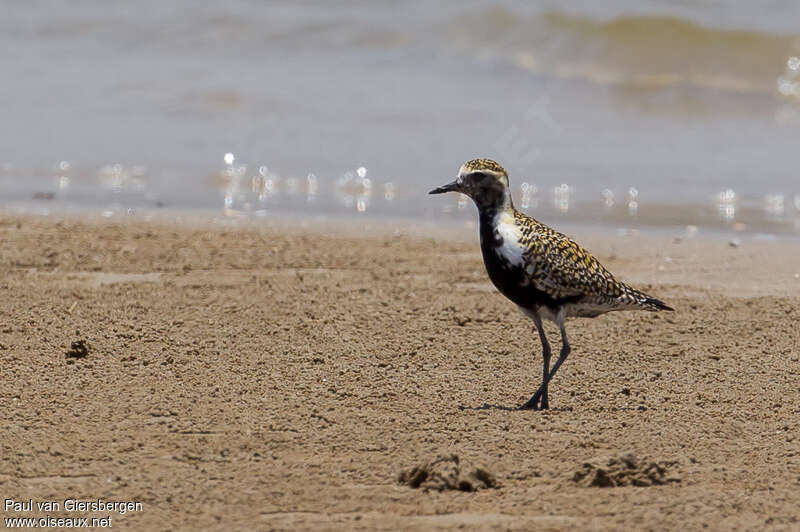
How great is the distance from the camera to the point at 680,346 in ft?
23.0

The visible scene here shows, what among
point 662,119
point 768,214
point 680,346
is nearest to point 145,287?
point 680,346

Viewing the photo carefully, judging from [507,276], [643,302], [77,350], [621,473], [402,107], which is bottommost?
[621,473]

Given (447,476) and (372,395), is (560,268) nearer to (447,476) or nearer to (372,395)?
(372,395)

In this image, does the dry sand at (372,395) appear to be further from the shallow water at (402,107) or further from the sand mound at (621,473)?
the shallow water at (402,107)

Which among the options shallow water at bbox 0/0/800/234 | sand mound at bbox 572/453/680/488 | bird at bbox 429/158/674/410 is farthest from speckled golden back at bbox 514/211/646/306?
shallow water at bbox 0/0/800/234

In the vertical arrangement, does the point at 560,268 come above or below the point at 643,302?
above

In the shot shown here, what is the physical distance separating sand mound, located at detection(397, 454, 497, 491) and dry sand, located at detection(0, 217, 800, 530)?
0.05 meters

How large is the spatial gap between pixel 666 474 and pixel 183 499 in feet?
6.11

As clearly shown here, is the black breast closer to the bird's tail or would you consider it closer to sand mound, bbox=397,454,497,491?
the bird's tail

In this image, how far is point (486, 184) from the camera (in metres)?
5.62

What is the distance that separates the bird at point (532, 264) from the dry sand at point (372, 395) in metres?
0.49

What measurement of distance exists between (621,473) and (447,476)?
67 centimetres

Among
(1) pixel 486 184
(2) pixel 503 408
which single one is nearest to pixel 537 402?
(2) pixel 503 408

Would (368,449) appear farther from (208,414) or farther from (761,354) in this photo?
(761,354)
